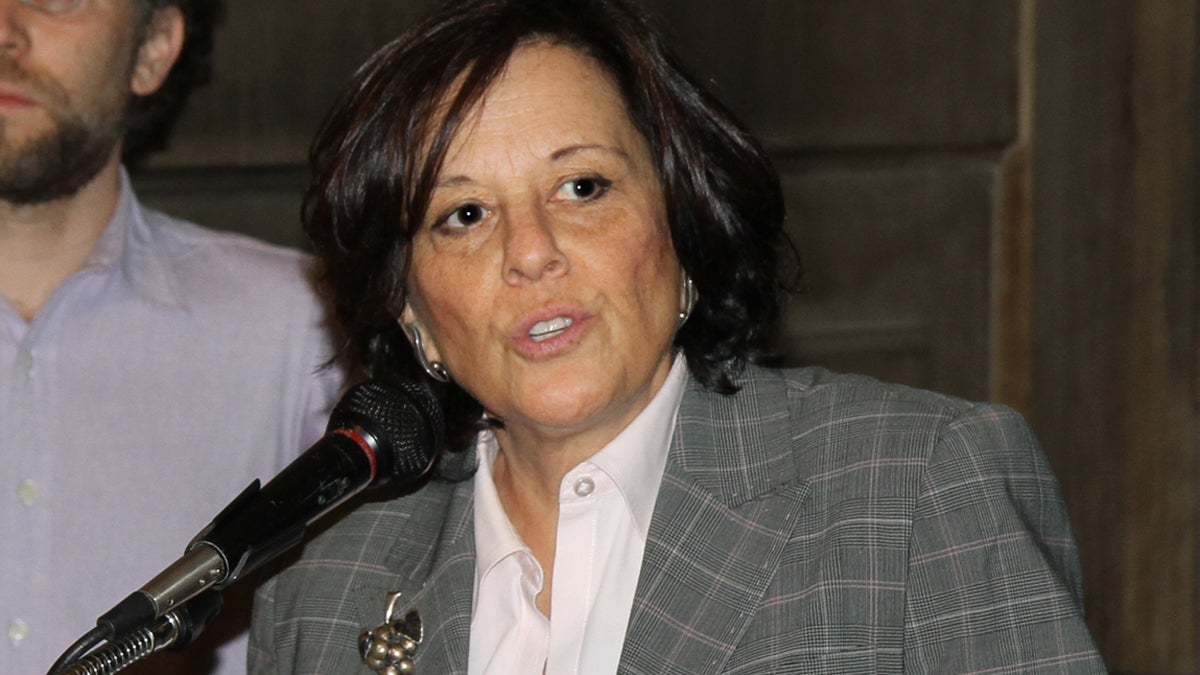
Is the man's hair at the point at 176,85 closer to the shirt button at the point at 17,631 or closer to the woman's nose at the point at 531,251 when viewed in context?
the shirt button at the point at 17,631

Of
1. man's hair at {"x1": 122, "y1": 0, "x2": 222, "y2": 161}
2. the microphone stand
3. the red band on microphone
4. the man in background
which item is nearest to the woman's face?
the red band on microphone

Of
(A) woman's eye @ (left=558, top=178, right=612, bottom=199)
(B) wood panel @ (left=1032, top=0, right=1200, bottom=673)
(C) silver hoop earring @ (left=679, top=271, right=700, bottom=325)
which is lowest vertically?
(B) wood panel @ (left=1032, top=0, right=1200, bottom=673)

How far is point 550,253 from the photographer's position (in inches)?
68.8

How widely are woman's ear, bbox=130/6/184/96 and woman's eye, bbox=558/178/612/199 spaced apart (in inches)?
39.4

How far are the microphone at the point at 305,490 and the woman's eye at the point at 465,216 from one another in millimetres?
200

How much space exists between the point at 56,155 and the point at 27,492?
19.5 inches

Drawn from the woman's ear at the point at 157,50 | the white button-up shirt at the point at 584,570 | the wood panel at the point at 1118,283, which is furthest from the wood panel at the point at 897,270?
the white button-up shirt at the point at 584,570

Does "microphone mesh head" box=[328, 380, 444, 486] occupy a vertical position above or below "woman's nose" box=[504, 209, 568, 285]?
Result: below

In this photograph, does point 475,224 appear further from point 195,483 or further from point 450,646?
point 195,483

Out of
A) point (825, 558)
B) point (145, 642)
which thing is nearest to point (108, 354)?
point (145, 642)

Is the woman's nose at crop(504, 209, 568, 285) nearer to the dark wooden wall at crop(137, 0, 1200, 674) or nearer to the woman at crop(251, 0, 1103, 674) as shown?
the woman at crop(251, 0, 1103, 674)

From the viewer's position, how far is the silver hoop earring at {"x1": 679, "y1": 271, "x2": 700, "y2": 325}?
6.41 ft

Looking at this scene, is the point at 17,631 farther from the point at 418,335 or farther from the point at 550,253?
the point at 550,253

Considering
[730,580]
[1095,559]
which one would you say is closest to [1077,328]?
[1095,559]
